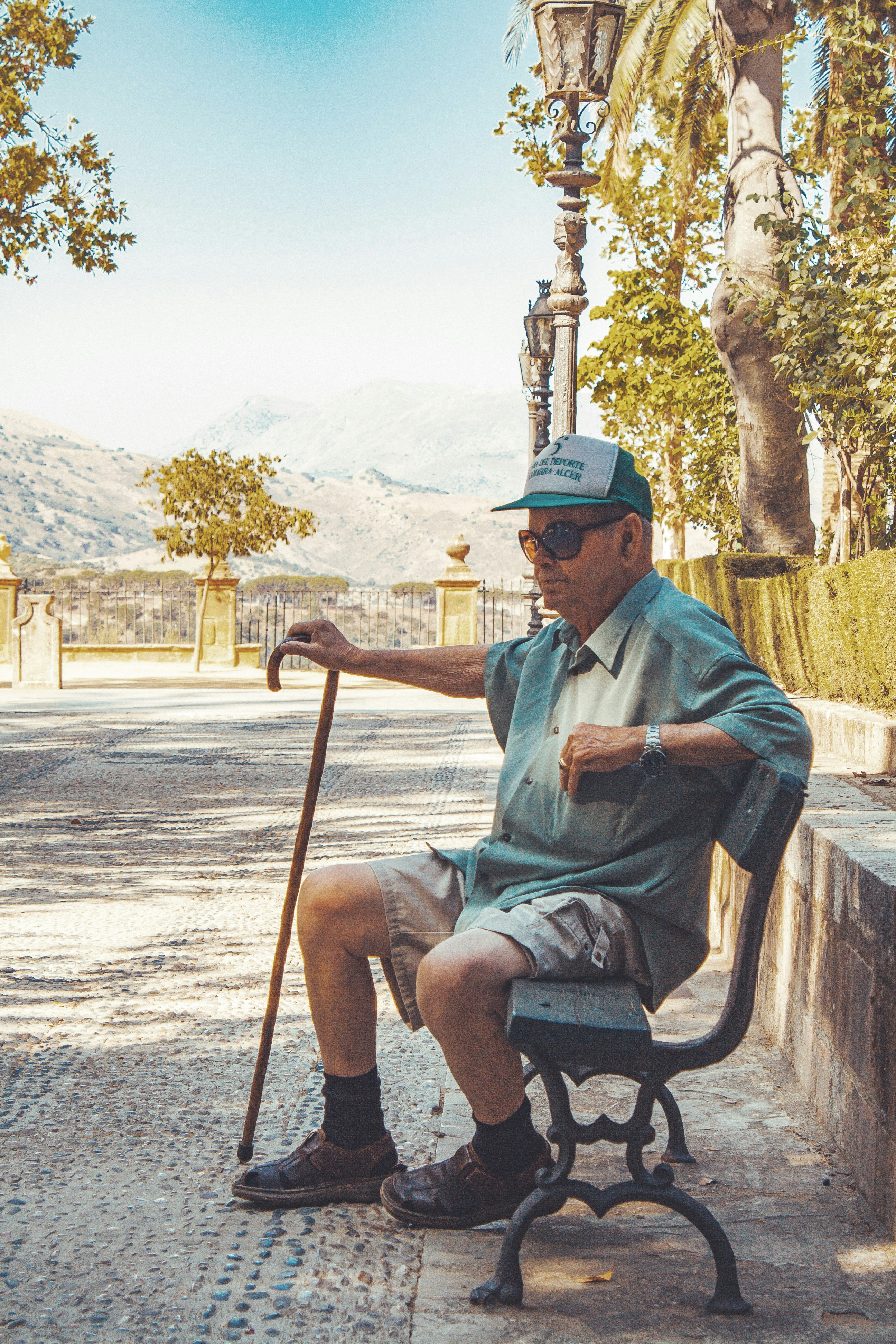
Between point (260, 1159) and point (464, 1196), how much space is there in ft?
1.96

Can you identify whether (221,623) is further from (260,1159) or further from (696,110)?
(260,1159)

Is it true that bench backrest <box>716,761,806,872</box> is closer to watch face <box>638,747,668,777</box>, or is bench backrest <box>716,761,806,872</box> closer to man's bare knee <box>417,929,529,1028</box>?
watch face <box>638,747,668,777</box>

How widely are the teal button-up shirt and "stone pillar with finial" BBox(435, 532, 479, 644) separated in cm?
2236

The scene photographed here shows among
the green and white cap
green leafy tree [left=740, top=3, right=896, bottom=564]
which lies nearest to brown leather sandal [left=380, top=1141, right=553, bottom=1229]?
the green and white cap

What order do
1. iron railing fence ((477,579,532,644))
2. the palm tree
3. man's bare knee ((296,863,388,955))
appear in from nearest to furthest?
man's bare knee ((296,863,388,955))
the palm tree
iron railing fence ((477,579,532,644))

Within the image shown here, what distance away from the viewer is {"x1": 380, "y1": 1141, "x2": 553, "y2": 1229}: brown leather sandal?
257 cm

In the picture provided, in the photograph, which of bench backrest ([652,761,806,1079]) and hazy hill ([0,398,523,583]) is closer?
bench backrest ([652,761,806,1079])

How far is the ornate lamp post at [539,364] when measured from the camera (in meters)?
13.1

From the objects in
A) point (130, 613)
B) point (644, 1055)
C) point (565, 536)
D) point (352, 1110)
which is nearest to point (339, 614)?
point (130, 613)

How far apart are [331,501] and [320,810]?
508ft

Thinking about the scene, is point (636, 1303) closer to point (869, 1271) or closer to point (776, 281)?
point (869, 1271)

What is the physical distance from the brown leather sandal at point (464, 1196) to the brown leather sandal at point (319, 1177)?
0.13 meters

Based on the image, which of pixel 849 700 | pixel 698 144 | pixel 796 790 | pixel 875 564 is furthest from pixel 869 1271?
pixel 698 144

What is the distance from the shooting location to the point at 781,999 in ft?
11.9
